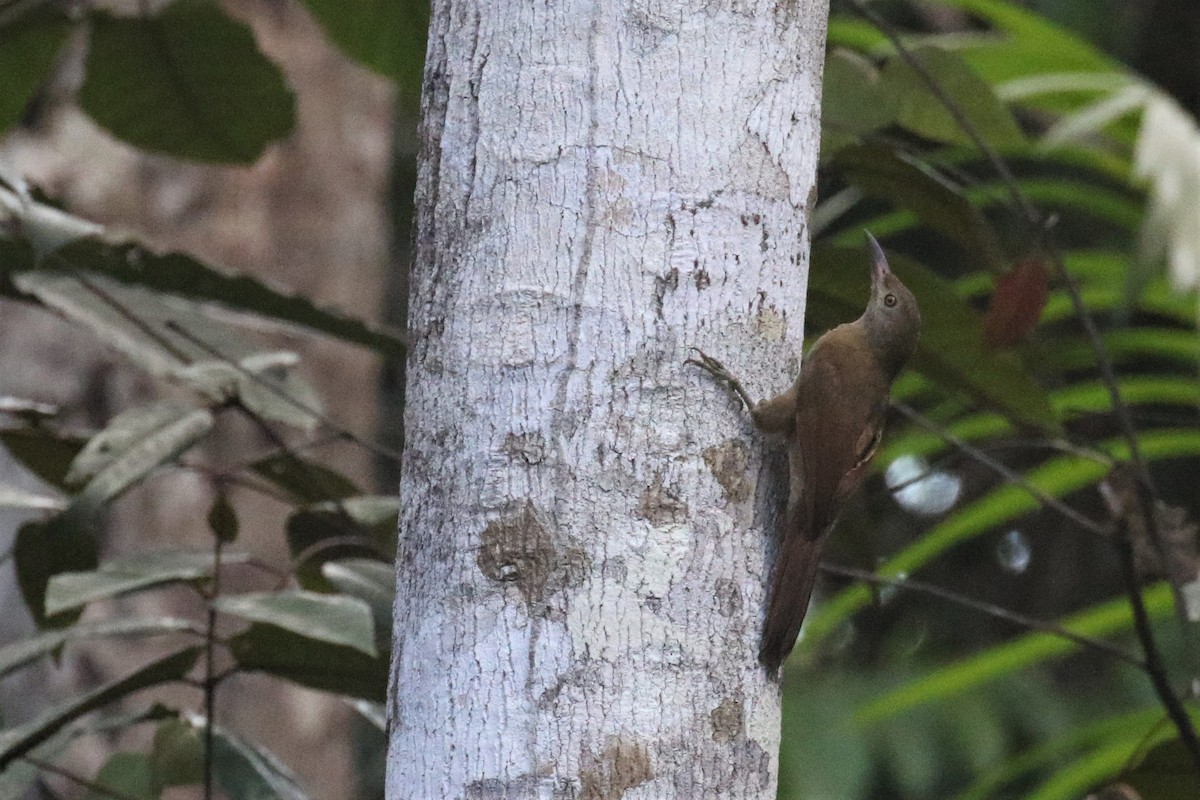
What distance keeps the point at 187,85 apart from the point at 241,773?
1.16 meters

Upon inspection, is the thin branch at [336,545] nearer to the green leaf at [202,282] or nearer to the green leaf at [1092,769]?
the green leaf at [202,282]

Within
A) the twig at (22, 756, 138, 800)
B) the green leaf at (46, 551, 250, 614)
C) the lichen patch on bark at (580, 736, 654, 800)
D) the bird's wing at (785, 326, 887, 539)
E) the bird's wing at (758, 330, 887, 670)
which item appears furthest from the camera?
the twig at (22, 756, 138, 800)

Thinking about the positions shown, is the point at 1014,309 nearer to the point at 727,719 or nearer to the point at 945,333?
the point at 945,333

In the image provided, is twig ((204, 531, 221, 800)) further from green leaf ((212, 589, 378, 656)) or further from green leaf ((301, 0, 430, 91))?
green leaf ((301, 0, 430, 91))

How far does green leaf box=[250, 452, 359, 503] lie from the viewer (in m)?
2.08

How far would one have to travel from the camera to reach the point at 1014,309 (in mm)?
2023

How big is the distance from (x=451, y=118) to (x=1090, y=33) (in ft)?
14.2

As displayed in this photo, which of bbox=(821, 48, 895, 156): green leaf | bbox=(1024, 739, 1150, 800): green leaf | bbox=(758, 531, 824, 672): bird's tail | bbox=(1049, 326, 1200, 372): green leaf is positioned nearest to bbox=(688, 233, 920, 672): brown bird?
bbox=(758, 531, 824, 672): bird's tail

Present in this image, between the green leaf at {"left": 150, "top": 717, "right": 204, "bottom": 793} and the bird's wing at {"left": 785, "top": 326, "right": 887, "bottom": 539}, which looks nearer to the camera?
the bird's wing at {"left": 785, "top": 326, "right": 887, "bottom": 539}

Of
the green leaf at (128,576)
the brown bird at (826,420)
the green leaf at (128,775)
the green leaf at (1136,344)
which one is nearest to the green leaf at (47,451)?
the green leaf at (128,576)

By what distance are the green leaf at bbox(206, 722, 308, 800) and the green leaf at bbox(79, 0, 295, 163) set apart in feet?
3.34

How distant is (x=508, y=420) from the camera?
3.99 feet

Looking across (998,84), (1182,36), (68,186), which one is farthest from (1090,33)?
(68,186)

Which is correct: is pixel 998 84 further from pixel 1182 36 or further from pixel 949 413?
pixel 1182 36
